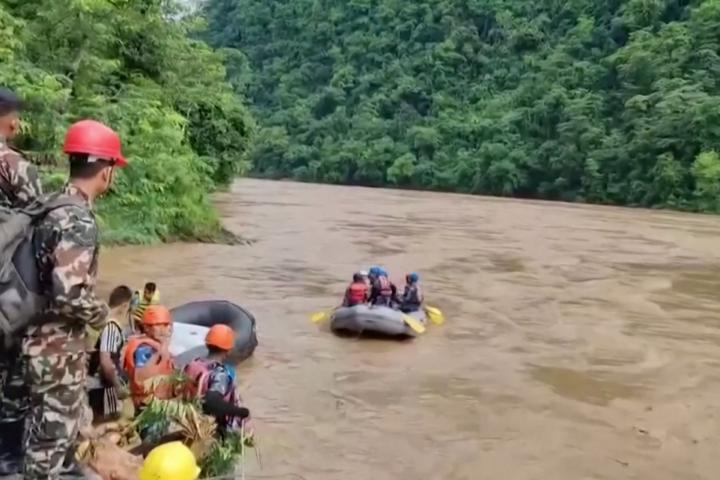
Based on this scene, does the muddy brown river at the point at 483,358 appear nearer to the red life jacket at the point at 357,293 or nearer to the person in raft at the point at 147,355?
the red life jacket at the point at 357,293

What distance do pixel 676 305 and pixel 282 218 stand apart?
12.6 m

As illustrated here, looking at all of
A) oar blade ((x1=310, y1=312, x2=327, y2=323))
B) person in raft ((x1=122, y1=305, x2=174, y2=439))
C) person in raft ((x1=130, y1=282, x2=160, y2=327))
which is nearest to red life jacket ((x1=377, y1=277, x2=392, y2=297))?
oar blade ((x1=310, y1=312, x2=327, y2=323))

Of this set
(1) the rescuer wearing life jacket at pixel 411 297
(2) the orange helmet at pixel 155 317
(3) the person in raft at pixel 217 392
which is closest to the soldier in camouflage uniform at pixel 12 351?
(3) the person in raft at pixel 217 392

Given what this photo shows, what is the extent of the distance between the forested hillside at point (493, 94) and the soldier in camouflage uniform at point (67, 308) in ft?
101

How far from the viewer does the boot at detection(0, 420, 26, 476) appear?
3629 millimetres

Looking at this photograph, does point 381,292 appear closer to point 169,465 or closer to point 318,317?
point 318,317

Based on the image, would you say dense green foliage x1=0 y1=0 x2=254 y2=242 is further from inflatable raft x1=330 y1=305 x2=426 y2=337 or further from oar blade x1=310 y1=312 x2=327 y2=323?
inflatable raft x1=330 y1=305 x2=426 y2=337

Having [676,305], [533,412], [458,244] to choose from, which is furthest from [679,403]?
[458,244]

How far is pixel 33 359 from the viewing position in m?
3.22

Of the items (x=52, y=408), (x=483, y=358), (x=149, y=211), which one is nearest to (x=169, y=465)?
(x=52, y=408)

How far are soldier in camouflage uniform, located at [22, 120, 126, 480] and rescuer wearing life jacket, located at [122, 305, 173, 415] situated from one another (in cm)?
148

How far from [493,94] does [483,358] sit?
144ft

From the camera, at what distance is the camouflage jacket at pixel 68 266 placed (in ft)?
9.98

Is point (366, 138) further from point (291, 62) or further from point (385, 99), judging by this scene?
point (291, 62)
